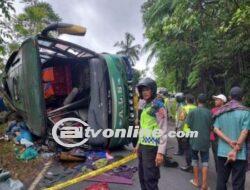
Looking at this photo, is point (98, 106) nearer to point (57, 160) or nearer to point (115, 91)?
point (115, 91)

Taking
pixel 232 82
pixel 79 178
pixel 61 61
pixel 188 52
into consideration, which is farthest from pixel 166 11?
pixel 79 178

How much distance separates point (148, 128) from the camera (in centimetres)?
491

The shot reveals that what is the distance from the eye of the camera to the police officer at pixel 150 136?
4.78m

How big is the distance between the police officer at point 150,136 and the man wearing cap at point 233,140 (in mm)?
817

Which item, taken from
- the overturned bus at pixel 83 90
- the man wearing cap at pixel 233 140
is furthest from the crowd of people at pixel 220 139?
the overturned bus at pixel 83 90

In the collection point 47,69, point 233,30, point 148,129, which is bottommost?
point 148,129

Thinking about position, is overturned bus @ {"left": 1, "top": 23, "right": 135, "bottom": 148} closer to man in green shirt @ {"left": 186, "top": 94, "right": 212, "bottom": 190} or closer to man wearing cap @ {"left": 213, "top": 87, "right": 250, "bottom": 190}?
man in green shirt @ {"left": 186, "top": 94, "right": 212, "bottom": 190}

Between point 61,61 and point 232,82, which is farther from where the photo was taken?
point 232,82

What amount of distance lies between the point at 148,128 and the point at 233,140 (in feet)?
3.54

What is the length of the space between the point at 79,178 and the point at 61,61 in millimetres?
4940

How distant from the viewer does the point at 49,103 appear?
10.7 metres

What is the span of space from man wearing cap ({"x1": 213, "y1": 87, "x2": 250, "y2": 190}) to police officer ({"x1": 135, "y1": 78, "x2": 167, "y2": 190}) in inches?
32.2

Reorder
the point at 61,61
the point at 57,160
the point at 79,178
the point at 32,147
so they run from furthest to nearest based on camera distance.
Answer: the point at 61,61 < the point at 32,147 < the point at 57,160 < the point at 79,178

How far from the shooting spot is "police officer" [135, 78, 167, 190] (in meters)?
4.78
